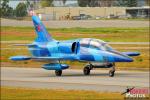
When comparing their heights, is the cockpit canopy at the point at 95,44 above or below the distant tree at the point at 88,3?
below

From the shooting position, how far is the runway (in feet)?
87.0

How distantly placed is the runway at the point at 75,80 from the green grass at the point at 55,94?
1584mm

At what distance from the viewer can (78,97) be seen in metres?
21.8

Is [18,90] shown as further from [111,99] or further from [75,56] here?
[75,56]

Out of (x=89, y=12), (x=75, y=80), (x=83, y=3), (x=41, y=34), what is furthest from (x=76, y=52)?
(x=83, y=3)

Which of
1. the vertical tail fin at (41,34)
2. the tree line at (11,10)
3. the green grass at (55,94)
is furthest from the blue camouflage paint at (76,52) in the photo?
the tree line at (11,10)

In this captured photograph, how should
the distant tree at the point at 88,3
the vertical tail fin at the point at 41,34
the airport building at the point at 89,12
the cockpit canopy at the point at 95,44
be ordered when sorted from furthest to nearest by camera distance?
1. the distant tree at the point at 88,3
2. the airport building at the point at 89,12
3. the vertical tail fin at the point at 41,34
4. the cockpit canopy at the point at 95,44

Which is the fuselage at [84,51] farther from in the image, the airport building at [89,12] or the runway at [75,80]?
the airport building at [89,12]

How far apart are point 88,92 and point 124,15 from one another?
103 m

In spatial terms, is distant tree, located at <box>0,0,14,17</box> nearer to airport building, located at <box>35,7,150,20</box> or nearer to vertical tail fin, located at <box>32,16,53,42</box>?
airport building, located at <box>35,7,150,20</box>

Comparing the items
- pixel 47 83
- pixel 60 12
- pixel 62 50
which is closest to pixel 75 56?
pixel 62 50

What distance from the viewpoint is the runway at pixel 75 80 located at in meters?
26.5

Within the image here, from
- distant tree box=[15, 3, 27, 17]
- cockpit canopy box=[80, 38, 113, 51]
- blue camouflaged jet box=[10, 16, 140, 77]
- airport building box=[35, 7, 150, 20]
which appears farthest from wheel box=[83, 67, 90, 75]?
distant tree box=[15, 3, 27, 17]

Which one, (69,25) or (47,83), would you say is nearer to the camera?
(47,83)
